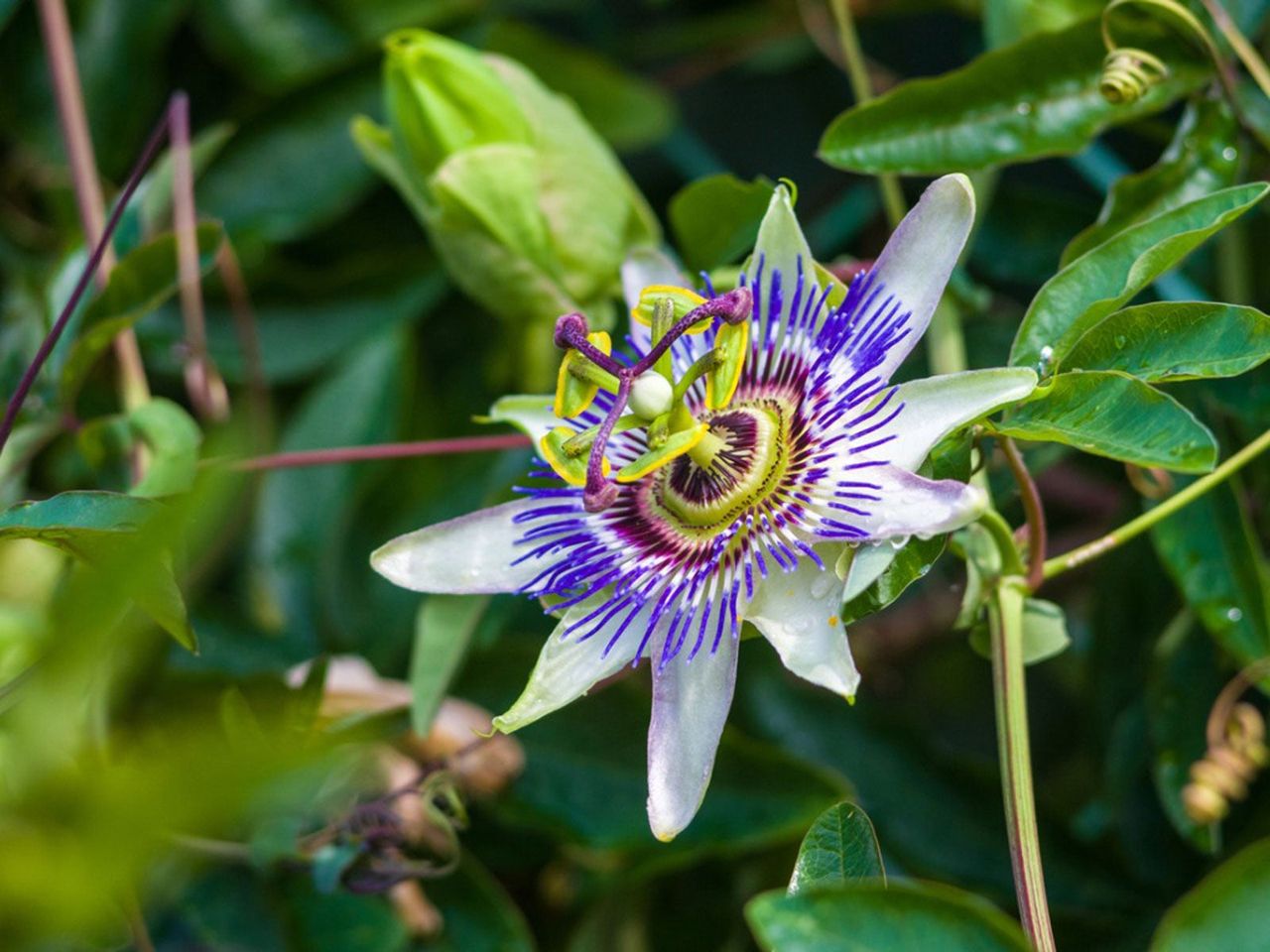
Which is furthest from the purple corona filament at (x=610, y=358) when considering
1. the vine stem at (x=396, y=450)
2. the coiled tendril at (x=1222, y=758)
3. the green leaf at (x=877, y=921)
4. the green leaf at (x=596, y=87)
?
the green leaf at (x=596, y=87)

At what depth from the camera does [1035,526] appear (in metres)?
0.99

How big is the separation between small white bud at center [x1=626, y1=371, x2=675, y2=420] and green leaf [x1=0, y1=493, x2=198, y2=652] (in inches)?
12.8

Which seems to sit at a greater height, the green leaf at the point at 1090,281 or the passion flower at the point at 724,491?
the green leaf at the point at 1090,281

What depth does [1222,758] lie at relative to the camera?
1.21 meters

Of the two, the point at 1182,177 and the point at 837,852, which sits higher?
the point at 1182,177

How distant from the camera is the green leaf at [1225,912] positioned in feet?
2.21

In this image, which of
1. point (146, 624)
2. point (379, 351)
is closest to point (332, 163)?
point (379, 351)

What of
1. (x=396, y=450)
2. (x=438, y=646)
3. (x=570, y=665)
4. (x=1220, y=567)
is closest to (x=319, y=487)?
(x=396, y=450)

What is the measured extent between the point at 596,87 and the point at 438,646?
954mm

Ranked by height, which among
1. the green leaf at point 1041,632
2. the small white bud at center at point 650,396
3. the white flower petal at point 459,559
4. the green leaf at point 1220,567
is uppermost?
the small white bud at center at point 650,396

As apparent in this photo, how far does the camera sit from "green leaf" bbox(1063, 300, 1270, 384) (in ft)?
2.87

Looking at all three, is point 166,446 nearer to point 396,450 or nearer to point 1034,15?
point 396,450

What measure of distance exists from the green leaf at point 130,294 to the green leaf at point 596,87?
71 centimetres

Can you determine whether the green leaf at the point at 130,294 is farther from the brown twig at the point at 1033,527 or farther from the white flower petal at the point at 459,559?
the brown twig at the point at 1033,527
